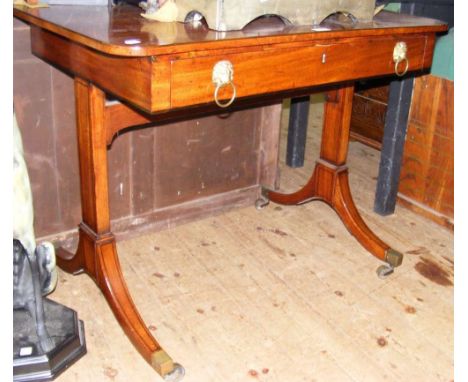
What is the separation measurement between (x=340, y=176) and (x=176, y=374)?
947 mm

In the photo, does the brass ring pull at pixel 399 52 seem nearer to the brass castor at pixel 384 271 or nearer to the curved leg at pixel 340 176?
the curved leg at pixel 340 176

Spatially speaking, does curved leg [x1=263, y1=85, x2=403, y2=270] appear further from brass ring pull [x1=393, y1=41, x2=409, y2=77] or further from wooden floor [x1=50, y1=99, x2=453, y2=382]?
brass ring pull [x1=393, y1=41, x2=409, y2=77]

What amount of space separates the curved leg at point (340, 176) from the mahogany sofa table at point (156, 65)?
0.72ft

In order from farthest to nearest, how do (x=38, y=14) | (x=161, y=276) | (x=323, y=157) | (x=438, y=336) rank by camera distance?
(x=323, y=157) < (x=161, y=276) < (x=438, y=336) < (x=38, y=14)

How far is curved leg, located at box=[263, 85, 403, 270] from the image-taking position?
2027mm

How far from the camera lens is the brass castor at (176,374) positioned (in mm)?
1480

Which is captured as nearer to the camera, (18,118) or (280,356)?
(280,356)

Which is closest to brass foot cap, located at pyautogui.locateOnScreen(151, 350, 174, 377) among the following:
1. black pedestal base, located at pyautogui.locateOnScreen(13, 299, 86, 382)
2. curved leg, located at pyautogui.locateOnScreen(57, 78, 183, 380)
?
curved leg, located at pyautogui.locateOnScreen(57, 78, 183, 380)

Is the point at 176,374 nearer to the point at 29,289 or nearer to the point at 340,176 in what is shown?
the point at 29,289

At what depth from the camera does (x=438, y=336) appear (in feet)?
5.56

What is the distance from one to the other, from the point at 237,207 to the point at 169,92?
1.21 metres

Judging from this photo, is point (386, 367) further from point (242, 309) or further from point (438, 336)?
point (242, 309)

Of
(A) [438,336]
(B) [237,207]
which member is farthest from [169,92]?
(B) [237,207]

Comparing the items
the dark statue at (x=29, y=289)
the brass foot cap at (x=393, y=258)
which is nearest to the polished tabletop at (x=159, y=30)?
the dark statue at (x=29, y=289)
